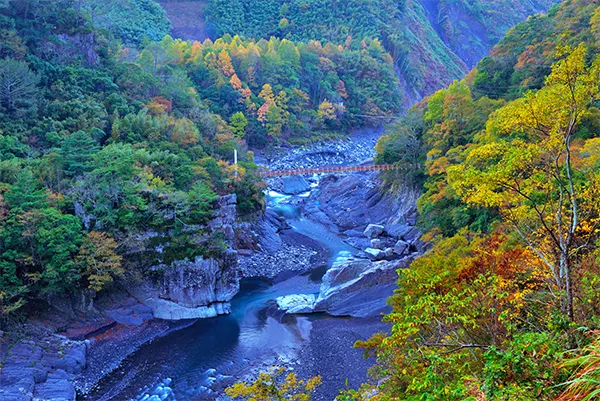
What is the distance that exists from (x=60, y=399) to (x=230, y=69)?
44450mm

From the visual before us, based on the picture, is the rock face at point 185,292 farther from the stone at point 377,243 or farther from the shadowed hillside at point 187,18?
the shadowed hillside at point 187,18

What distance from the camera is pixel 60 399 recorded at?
578 inches

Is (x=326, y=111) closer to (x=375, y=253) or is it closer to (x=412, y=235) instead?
(x=412, y=235)

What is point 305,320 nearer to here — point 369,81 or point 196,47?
point 196,47

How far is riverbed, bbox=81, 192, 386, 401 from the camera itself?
52.0 feet

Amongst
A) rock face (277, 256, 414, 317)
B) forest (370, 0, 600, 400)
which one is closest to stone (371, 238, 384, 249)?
rock face (277, 256, 414, 317)

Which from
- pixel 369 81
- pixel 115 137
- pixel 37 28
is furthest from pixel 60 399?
pixel 369 81

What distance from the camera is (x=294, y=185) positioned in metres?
44.3

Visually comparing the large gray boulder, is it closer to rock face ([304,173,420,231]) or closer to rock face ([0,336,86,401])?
rock face ([304,173,420,231])

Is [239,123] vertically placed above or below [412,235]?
above

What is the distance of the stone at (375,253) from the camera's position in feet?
89.7

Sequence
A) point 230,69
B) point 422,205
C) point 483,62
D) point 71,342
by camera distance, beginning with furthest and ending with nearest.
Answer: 1. point 230,69
2. point 483,62
3. point 422,205
4. point 71,342

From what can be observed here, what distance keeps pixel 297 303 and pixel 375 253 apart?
740 centimetres

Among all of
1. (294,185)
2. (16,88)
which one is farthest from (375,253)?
(16,88)
